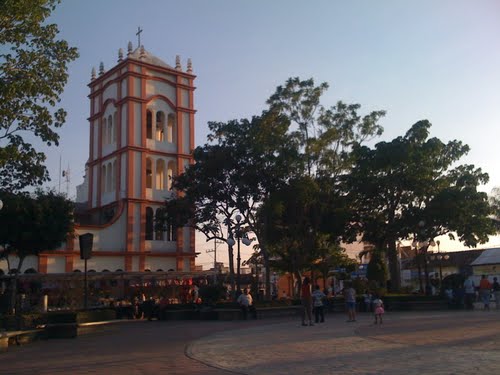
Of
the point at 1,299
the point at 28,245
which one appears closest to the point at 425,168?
the point at 28,245

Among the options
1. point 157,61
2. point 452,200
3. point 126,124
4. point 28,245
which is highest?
point 157,61

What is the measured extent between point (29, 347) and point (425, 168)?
66.5 ft

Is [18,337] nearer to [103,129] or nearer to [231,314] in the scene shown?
[231,314]

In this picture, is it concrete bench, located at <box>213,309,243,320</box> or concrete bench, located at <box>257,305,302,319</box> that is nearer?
concrete bench, located at <box>213,309,243,320</box>

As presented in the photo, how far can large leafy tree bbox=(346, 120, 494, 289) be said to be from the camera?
28.0 metres

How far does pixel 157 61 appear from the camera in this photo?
44.5m

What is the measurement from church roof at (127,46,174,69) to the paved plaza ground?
29343 millimetres

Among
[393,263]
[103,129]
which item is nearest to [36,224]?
[393,263]

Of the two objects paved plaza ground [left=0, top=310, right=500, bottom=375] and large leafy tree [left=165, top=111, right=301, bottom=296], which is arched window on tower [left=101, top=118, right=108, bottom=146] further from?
paved plaza ground [left=0, top=310, right=500, bottom=375]

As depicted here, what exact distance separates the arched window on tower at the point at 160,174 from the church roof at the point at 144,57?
749 cm

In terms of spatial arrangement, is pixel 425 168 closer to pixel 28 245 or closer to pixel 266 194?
pixel 266 194

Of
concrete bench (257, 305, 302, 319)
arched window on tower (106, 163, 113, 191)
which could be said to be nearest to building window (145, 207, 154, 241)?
arched window on tower (106, 163, 113, 191)

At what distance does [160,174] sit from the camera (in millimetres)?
43375

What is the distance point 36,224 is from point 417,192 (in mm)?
17445
